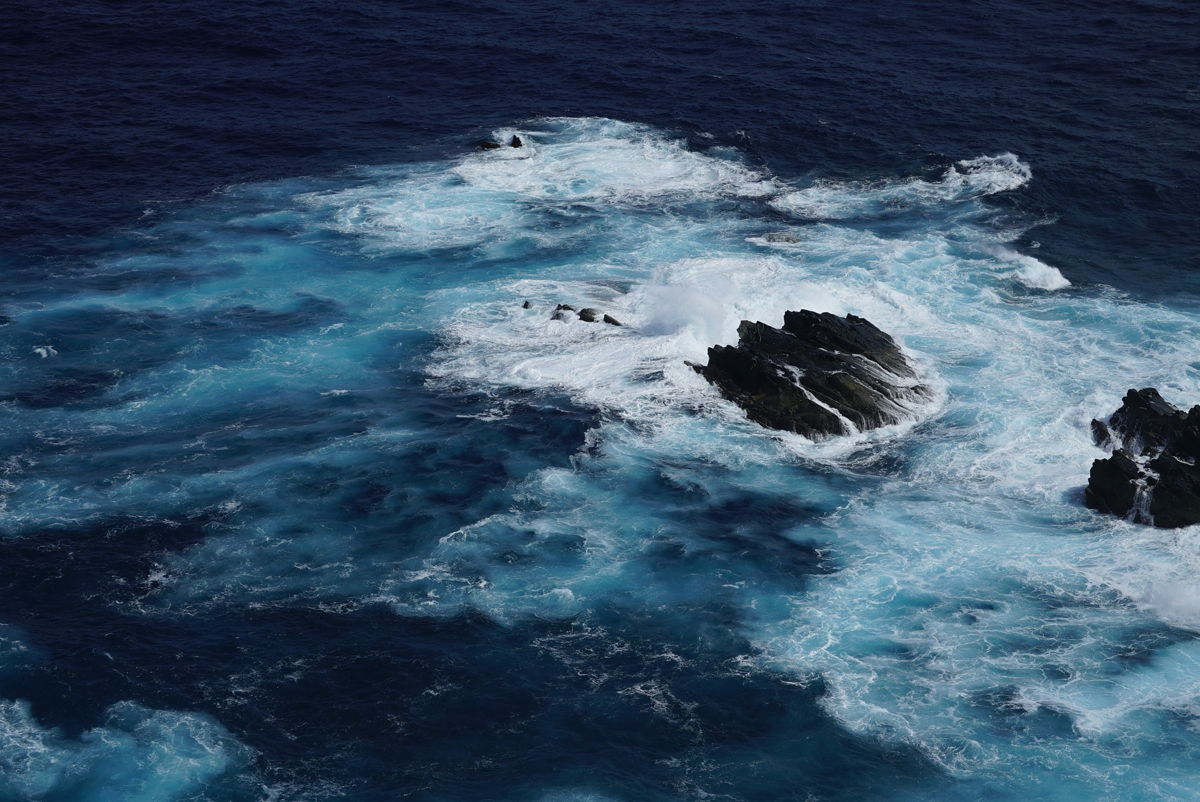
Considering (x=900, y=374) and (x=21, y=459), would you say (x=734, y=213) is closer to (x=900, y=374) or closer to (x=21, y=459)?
(x=900, y=374)

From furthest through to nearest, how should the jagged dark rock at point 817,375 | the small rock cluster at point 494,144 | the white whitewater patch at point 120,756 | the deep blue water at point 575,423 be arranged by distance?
the small rock cluster at point 494,144, the jagged dark rock at point 817,375, the deep blue water at point 575,423, the white whitewater patch at point 120,756

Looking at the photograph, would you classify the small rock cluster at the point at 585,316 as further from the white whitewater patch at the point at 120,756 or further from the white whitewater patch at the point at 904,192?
the white whitewater patch at the point at 120,756

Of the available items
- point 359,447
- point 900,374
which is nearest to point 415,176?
point 359,447

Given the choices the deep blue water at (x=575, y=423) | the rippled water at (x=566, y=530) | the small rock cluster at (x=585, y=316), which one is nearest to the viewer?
the rippled water at (x=566, y=530)

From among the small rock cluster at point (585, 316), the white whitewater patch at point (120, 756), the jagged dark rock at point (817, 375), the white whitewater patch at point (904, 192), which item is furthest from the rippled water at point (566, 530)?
the white whitewater patch at point (904, 192)

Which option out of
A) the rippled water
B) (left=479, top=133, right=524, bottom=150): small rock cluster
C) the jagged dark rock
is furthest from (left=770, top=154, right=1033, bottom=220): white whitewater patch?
(left=479, top=133, right=524, bottom=150): small rock cluster

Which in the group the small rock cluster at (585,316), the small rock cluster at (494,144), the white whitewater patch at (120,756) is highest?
the small rock cluster at (494,144)

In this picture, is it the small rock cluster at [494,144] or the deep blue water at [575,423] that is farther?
the small rock cluster at [494,144]

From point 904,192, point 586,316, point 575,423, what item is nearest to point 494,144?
point 586,316
